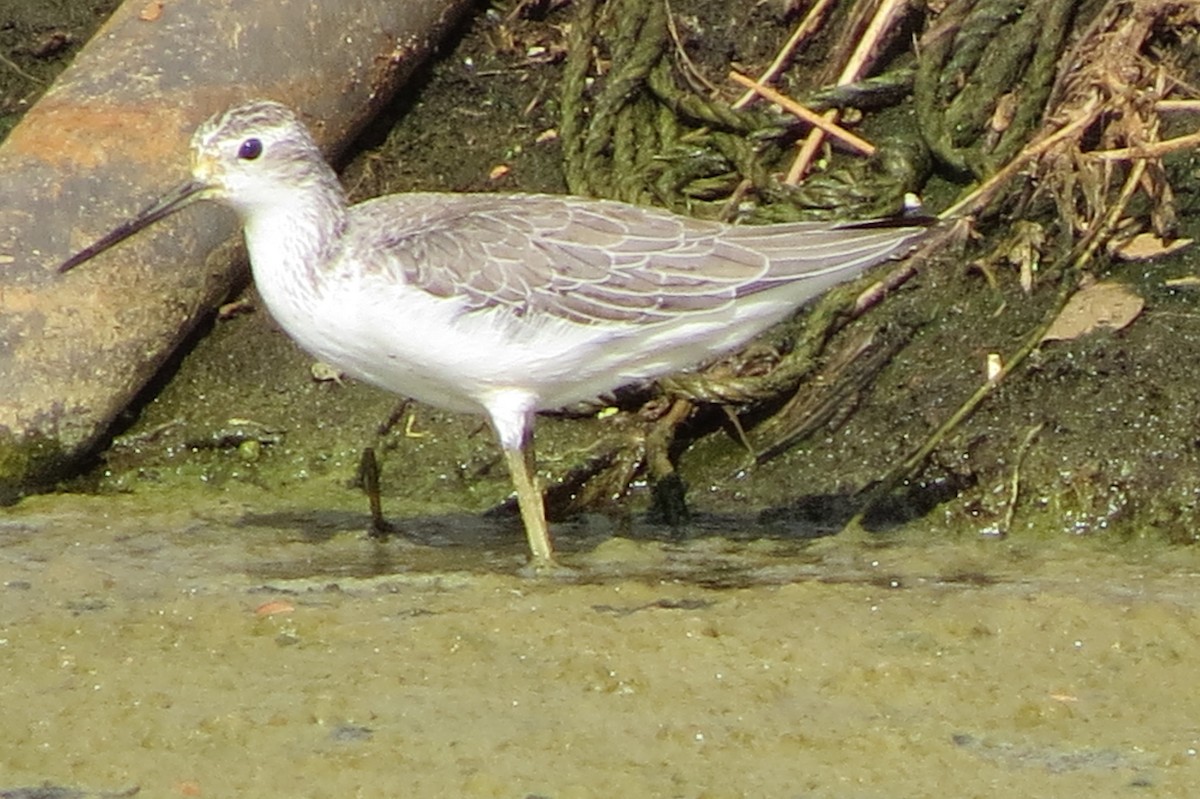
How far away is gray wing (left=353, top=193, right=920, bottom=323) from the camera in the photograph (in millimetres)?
6555

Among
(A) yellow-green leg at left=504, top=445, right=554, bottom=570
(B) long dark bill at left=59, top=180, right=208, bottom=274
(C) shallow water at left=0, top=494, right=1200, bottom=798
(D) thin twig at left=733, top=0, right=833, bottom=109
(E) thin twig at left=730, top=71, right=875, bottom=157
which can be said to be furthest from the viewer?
(D) thin twig at left=733, top=0, right=833, bottom=109

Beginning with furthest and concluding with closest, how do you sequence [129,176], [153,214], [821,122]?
[821,122] < [129,176] < [153,214]

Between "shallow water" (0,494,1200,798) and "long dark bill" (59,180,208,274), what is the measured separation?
0.94 m

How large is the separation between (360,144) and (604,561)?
2830 mm

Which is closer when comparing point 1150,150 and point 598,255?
point 598,255

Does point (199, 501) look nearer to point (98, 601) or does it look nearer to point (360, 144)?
point (98, 601)

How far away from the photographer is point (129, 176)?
7.72 meters

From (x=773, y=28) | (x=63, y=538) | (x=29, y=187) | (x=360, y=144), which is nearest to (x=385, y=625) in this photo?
(x=63, y=538)

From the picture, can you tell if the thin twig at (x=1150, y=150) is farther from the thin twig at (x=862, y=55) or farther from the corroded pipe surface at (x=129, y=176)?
the corroded pipe surface at (x=129, y=176)

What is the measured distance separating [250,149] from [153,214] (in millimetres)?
395

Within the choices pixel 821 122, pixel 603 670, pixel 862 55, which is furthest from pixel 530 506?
pixel 862 55

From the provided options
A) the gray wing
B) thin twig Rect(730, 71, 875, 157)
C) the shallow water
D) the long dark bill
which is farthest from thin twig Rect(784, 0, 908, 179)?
the long dark bill

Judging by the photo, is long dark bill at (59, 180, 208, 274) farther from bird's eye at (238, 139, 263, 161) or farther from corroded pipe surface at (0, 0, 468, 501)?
corroded pipe surface at (0, 0, 468, 501)

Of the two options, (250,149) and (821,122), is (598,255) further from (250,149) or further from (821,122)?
(821,122)
